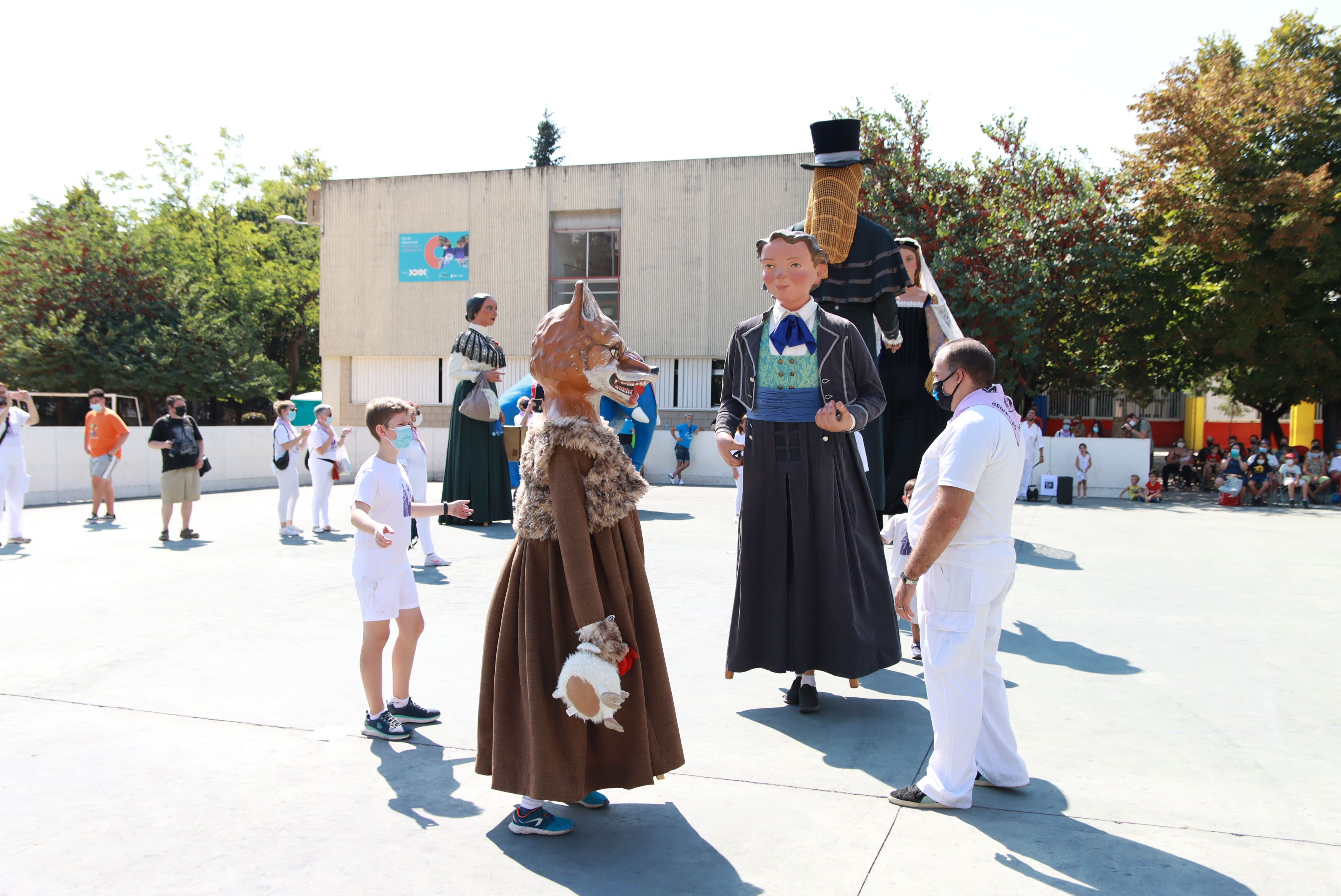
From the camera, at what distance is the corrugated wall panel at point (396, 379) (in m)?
30.7

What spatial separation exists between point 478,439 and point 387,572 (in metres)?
6.68

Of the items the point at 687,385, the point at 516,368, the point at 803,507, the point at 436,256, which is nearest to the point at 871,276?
the point at 803,507

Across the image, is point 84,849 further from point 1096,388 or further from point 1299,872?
point 1096,388

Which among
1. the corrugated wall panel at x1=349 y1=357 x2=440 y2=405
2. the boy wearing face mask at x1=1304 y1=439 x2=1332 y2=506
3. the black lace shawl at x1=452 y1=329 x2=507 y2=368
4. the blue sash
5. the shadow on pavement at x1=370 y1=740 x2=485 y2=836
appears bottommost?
the shadow on pavement at x1=370 y1=740 x2=485 y2=836

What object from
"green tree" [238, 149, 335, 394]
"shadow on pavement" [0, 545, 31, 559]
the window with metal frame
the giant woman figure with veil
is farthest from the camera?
"green tree" [238, 149, 335, 394]

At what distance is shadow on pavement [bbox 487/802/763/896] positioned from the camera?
112 inches

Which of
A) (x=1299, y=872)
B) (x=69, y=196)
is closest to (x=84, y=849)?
(x=1299, y=872)

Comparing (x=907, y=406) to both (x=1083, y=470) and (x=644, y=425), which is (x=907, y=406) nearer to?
(x=644, y=425)

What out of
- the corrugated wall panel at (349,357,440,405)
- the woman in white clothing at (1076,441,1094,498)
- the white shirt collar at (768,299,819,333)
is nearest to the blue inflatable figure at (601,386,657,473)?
the white shirt collar at (768,299,819,333)

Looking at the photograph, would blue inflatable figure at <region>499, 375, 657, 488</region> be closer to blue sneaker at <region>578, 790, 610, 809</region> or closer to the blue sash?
the blue sash

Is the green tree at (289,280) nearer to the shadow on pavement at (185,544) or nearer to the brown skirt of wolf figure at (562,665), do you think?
the shadow on pavement at (185,544)

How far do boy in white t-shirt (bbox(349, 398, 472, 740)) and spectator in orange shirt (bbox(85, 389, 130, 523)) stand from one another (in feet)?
33.6

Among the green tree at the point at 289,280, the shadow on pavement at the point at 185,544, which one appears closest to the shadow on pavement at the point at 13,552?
the shadow on pavement at the point at 185,544

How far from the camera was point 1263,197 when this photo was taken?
20.5 metres
